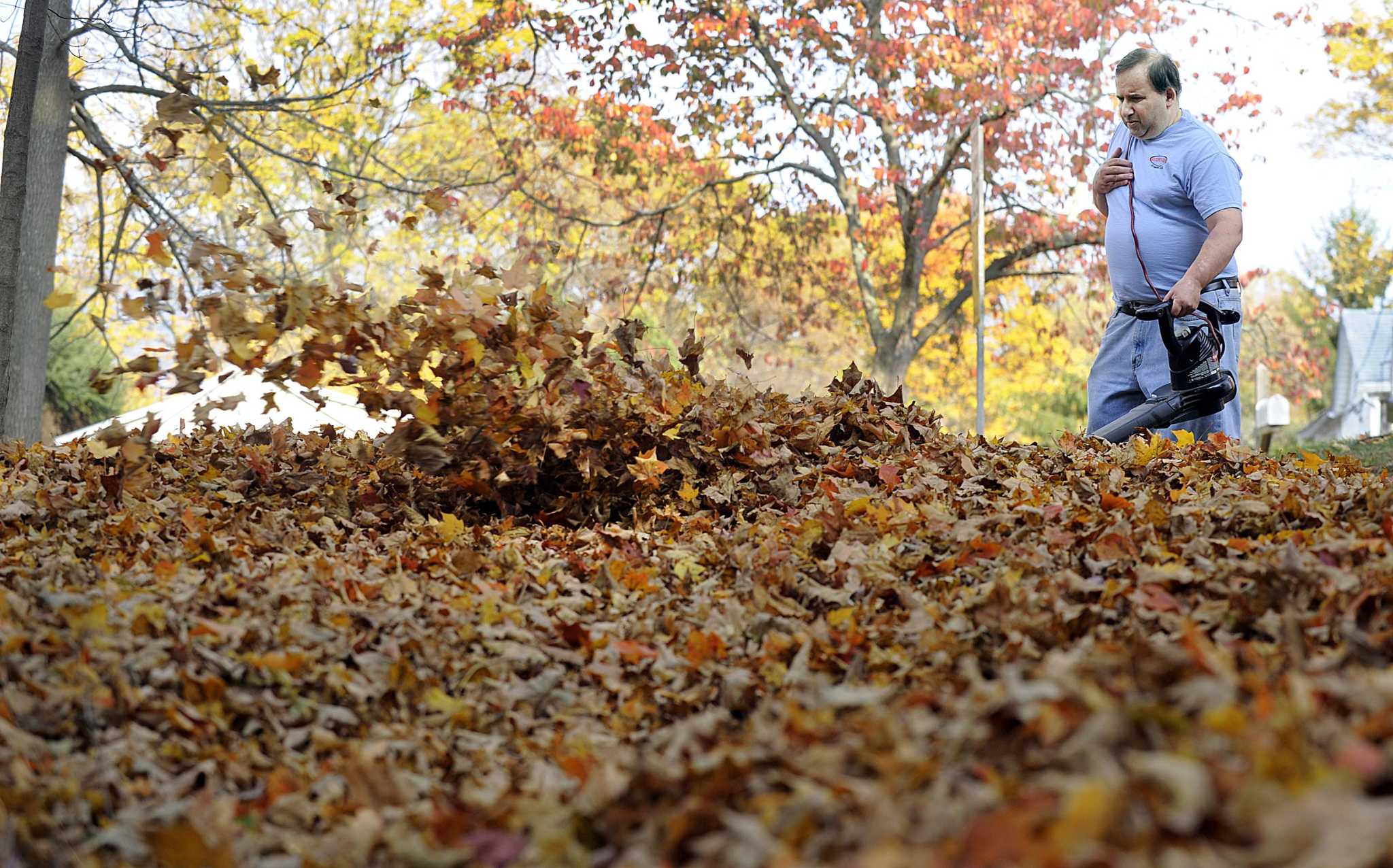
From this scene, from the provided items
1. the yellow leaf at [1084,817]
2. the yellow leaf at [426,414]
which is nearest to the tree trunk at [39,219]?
the yellow leaf at [426,414]

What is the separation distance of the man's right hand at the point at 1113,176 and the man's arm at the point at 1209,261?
1.84 ft

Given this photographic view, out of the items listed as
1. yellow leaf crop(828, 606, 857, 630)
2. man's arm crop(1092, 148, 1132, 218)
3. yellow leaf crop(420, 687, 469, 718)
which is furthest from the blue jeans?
yellow leaf crop(420, 687, 469, 718)

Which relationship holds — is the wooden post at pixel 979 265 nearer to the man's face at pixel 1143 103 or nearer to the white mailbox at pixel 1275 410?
the man's face at pixel 1143 103

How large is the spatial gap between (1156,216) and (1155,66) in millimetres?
659

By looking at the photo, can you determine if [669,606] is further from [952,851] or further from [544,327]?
[952,851]

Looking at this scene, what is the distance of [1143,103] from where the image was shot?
543cm

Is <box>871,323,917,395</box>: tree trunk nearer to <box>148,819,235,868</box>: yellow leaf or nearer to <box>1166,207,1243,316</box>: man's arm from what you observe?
<box>1166,207,1243,316</box>: man's arm

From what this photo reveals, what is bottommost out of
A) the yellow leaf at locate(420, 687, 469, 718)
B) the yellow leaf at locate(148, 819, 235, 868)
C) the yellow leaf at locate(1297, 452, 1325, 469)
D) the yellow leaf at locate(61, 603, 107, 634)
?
the yellow leaf at locate(148, 819, 235, 868)

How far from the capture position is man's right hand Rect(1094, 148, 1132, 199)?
5551mm

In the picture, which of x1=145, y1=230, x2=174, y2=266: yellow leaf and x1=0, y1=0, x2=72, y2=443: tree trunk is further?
x1=0, y1=0, x2=72, y2=443: tree trunk

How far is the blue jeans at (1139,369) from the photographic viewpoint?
17.6 ft

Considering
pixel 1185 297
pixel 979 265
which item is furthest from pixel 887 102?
pixel 1185 297

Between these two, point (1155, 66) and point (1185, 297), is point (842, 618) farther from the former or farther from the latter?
point (1155, 66)

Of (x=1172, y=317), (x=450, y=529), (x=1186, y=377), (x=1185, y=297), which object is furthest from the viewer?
(x=1186, y=377)
